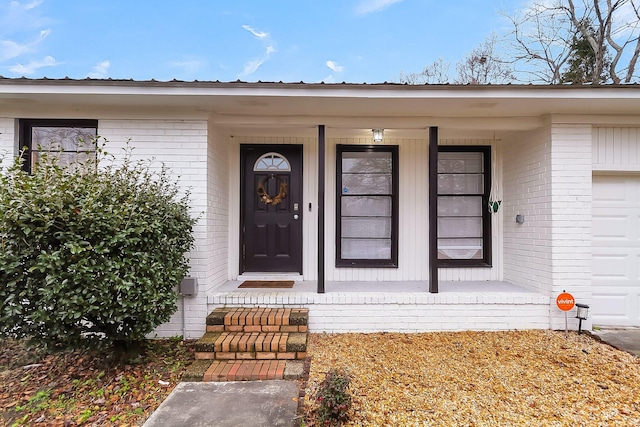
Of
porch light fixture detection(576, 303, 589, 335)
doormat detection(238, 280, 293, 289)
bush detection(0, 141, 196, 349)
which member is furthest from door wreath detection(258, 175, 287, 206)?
porch light fixture detection(576, 303, 589, 335)

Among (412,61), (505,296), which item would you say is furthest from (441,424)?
(412,61)

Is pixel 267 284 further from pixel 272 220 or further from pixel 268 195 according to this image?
pixel 268 195

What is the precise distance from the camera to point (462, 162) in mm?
4820

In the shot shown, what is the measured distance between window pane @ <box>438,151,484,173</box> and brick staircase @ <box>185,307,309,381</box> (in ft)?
9.98

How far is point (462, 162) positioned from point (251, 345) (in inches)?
155

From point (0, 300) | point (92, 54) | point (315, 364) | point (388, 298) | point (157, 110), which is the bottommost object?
point (315, 364)

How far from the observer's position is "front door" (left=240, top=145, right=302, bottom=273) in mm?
4699

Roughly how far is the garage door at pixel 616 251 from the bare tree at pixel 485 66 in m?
7.70

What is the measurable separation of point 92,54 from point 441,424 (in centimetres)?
1164

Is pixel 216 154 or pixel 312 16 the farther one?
pixel 312 16

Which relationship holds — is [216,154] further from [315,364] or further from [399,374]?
[399,374]

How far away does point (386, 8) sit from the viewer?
9.95m

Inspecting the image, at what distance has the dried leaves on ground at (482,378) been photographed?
7.14ft

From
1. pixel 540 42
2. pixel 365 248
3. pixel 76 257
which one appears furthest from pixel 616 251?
pixel 540 42
